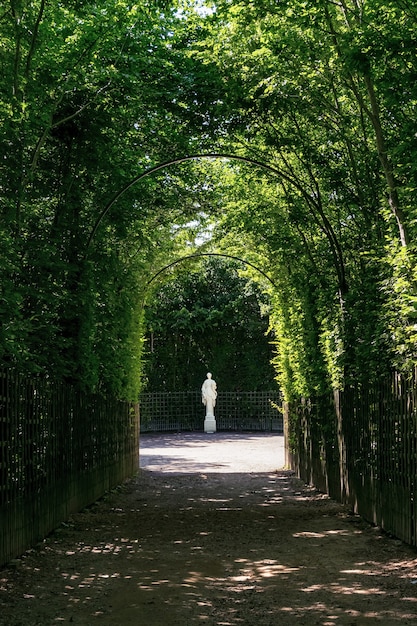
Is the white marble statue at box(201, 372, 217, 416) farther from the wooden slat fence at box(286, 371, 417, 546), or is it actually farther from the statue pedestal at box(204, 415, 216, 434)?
the wooden slat fence at box(286, 371, 417, 546)

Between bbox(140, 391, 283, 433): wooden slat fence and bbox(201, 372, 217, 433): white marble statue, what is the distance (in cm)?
98

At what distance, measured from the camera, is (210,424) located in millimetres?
35000

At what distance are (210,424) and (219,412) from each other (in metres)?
1.26

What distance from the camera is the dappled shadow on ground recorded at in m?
5.32

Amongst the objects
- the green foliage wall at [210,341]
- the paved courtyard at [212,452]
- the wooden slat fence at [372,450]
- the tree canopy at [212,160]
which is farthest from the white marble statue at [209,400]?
the wooden slat fence at [372,450]

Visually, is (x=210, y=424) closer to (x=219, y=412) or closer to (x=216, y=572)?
(x=219, y=412)

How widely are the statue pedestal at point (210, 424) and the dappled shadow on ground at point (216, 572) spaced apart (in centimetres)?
2342

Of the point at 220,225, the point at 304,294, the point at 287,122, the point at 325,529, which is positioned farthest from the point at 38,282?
the point at 220,225

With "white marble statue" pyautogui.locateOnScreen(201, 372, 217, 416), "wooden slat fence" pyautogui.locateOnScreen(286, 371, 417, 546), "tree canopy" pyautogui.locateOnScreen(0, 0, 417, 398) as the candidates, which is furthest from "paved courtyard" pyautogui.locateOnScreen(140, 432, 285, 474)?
"wooden slat fence" pyautogui.locateOnScreen(286, 371, 417, 546)

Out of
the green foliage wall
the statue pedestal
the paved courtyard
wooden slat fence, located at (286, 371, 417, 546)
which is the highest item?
the green foliage wall

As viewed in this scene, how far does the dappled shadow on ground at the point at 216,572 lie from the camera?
5320 mm

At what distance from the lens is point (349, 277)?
1281 centimetres

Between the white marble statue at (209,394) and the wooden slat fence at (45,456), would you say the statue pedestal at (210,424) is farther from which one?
the wooden slat fence at (45,456)

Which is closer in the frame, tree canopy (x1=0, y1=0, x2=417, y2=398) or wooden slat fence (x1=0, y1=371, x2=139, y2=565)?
wooden slat fence (x1=0, y1=371, x2=139, y2=565)
